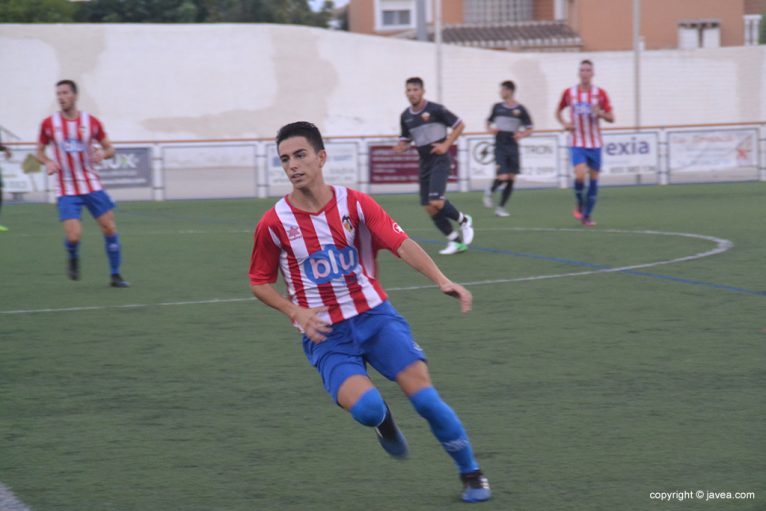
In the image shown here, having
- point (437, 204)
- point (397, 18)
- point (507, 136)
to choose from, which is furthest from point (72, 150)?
point (397, 18)

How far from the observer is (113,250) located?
11359mm

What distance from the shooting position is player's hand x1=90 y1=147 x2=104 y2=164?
433 inches

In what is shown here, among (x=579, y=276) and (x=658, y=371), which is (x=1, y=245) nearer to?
(x=579, y=276)

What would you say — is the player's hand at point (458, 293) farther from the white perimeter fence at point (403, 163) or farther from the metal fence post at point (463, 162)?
the metal fence post at point (463, 162)

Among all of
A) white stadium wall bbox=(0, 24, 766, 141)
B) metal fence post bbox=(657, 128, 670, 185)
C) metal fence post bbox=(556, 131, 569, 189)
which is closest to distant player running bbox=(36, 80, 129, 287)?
metal fence post bbox=(556, 131, 569, 189)

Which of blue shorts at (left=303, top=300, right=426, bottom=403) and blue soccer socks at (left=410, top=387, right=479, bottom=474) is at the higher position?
blue shorts at (left=303, top=300, right=426, bottom=403)

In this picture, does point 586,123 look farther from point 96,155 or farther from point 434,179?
point 96,155

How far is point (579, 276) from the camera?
11195mm

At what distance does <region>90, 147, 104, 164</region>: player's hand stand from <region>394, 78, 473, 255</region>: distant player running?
12.1ft

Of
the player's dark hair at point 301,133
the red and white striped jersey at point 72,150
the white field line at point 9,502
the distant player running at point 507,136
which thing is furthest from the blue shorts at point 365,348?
the distant player running at point 507,136

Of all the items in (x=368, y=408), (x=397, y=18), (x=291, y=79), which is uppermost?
(x=397, y=18)

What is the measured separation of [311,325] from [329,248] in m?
0.39

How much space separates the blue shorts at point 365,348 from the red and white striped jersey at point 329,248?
0.06m

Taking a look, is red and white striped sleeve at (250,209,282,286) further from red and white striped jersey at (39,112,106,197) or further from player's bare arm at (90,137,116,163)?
red and white striped jersey at (39,112,106,197)
